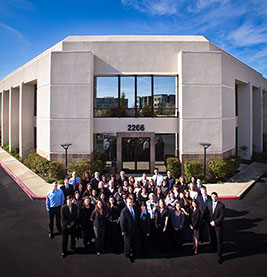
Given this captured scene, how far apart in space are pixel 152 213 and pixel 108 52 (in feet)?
37.5

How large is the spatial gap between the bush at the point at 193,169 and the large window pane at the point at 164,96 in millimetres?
3620

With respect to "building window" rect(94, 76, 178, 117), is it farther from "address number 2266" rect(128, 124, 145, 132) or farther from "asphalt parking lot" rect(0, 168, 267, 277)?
"asphalt parking lot" rect(0, 168, 267, 277)

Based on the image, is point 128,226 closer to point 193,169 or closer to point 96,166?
point 96,166

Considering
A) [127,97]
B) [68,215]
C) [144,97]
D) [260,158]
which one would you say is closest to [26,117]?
[127,97]

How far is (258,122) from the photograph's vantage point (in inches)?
838

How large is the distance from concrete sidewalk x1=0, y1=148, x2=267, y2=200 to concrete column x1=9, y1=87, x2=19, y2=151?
19.9 ft

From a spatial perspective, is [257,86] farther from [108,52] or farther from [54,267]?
[54,267]

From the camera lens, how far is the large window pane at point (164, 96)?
1462 centimetres

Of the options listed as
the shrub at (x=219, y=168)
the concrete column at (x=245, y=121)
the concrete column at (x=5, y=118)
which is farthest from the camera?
the concrete column at (x=5, y=118)

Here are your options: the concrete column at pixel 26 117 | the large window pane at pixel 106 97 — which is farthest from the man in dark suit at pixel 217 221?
the concrete column at pixel 26 117

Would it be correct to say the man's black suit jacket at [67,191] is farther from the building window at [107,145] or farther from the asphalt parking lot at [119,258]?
the building window at [107,145]

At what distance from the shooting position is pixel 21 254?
6152mm

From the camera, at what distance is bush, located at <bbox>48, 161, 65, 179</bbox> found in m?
13.1

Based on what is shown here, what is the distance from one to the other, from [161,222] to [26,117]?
17.1 meters
